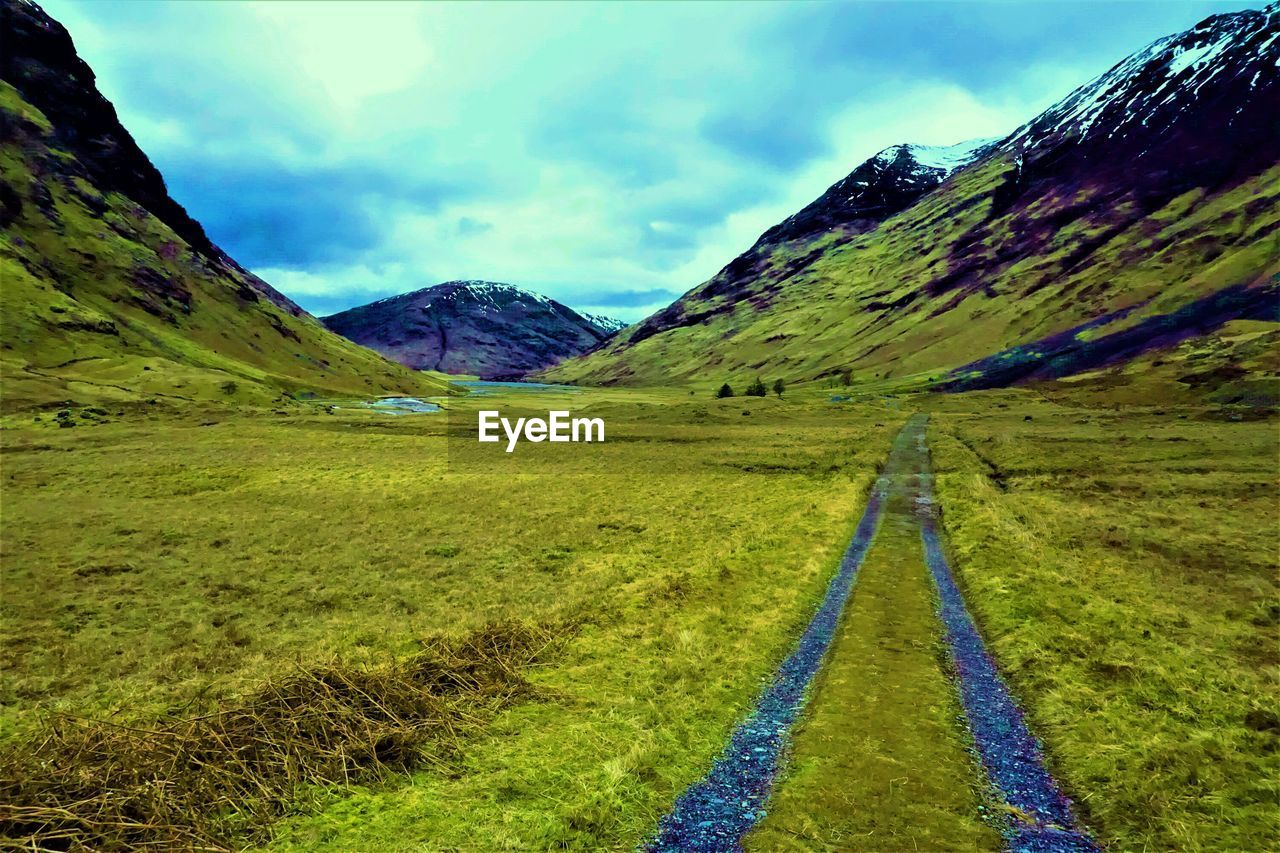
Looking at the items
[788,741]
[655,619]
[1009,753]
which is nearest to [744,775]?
[788,741]

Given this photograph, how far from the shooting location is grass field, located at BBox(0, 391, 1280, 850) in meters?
10.7

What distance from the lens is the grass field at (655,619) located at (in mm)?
10719

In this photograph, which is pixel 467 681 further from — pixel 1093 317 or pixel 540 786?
pixel 1093 317

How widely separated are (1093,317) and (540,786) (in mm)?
230682

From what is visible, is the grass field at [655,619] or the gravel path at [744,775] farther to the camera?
the grass field at [655,619]

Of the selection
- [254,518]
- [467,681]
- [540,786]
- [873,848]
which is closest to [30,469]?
[254,518]

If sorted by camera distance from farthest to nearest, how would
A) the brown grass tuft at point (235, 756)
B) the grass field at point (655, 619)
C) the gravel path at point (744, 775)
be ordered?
the grass field at point (655, 619) → the gravel path at point (744, 775) → the brown grass tuft at point (235, 756)

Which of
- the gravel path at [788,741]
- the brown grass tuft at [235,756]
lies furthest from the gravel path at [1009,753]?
the brown grass tuft at [235,756]

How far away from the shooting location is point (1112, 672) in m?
15.1

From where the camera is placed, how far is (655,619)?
20.5 meters

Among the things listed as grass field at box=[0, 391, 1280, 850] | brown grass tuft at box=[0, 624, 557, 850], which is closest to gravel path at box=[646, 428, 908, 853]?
grass field at box=[0, 391, 1280, 850]

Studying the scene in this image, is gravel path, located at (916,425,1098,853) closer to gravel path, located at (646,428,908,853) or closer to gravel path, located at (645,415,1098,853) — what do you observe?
gravel path, located at (645,415,1098,853)

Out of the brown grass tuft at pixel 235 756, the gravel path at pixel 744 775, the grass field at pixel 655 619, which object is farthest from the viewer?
the grass field at pixel 655 619

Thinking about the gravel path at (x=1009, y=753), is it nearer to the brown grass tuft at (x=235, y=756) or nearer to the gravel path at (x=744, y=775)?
the gravel path at (x=744, y=775)
